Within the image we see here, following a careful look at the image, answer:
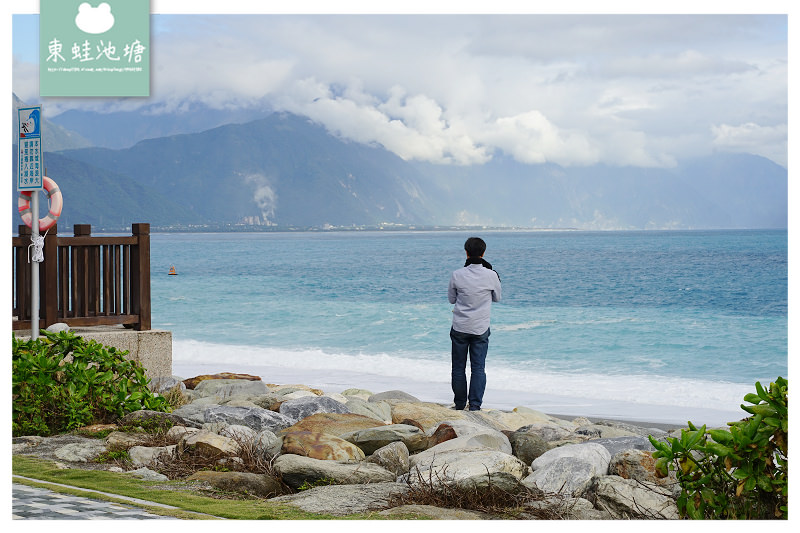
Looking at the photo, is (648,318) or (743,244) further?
(743,244)

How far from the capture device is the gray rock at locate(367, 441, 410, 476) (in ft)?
17.8

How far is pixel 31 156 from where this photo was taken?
652 centimetres

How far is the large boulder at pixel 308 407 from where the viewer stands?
7.25 m

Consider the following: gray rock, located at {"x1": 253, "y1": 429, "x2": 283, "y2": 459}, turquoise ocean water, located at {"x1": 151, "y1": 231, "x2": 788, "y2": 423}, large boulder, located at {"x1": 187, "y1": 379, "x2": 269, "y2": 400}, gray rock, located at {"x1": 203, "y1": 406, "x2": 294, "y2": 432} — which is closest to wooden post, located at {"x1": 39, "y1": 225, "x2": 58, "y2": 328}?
large boulder, located at {"x1": 187, "y1": 379, "x2": 269, "y2": 400}

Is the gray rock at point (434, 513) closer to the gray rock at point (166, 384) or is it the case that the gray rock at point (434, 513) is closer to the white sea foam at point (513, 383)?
the gray rock at point (166, 384)

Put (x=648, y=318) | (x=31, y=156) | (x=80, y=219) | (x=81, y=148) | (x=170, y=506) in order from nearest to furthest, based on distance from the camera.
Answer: (x=170, y=506), (x=31, y=156), (x=648, y=318), (x=80, y=219), (x=81, y=148)

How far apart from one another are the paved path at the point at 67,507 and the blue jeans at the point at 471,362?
409 cm

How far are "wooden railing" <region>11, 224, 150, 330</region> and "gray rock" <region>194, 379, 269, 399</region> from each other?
0.98 m

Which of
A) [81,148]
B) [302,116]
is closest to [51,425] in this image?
[81,148]

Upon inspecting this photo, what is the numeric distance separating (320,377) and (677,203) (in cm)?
13248

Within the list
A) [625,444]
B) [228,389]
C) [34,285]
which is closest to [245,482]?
[625,444]

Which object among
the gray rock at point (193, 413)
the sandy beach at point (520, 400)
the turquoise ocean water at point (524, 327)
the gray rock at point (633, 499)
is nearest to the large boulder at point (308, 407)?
the gray rock at point (193, 413)

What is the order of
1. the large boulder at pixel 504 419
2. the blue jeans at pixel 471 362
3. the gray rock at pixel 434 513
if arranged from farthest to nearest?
the blue jeans at pixel 471 362
the large boulder at pixel 504 419
the gray rock at pixel 434 513
